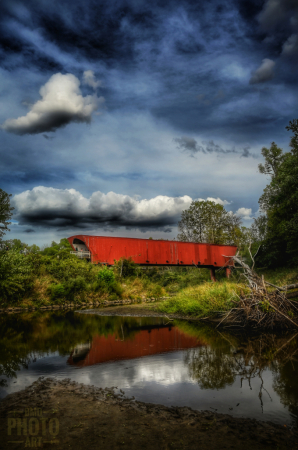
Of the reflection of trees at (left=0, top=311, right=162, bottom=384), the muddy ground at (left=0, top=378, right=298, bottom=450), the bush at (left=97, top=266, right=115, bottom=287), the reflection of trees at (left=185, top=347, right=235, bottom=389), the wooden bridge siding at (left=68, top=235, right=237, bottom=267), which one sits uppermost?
the wooden bridge siding at (left=68, top=235, right=237, bottom=267)

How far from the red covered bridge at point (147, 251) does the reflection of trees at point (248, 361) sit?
49.5 ft

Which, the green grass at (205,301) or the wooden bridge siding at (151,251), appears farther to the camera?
the wooden bridge siding at (151,251)

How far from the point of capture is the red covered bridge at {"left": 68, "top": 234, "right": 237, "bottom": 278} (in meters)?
25.7

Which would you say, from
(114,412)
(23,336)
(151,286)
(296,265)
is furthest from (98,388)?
(296,265)

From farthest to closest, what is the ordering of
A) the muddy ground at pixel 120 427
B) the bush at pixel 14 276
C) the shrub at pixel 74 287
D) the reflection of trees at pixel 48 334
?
1. the shrub at pixel 74 287
2. the bush at pixel 14 276
3. the reflection of trees at pixel 48 334
4. the muddy ground at pixel 120 427

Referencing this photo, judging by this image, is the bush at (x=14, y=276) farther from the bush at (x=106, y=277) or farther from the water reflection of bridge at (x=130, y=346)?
the water reflection of bridge at (x=130, y=346)

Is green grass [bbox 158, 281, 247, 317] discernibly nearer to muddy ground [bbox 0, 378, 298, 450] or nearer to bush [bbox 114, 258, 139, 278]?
muddy ground [bbox 0, 378, 298, 450]

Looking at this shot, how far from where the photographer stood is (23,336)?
9773 mm

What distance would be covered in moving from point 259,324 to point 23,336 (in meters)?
8.24

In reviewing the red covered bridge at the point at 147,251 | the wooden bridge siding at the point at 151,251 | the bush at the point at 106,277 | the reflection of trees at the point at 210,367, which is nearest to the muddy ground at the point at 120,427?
the reflection of trees at the point at 210,367

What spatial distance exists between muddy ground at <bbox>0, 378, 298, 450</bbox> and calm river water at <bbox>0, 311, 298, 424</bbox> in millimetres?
422

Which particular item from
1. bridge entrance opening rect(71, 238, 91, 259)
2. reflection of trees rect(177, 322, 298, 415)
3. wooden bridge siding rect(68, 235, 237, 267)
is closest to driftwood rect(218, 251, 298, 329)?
reflection of trees rect(177, 322, 298, 415)

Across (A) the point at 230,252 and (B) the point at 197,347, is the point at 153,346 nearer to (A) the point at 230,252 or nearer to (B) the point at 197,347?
(B) the point at 197,347

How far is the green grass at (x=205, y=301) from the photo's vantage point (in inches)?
455
